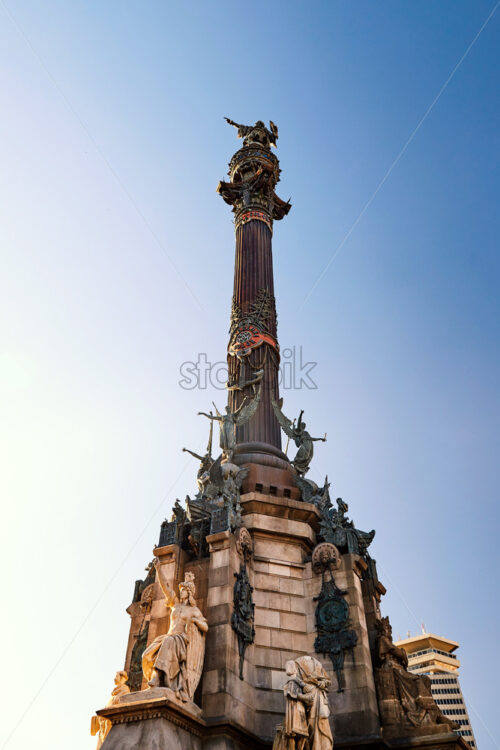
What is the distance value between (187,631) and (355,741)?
4.69 m

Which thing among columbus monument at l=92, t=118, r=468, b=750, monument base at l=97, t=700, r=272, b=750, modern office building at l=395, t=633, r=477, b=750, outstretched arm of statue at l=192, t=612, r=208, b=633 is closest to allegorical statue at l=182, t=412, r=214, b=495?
columbus monument at l=92, t=118, r=468, b=750

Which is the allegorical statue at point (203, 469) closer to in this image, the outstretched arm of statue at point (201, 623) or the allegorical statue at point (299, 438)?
the allegorical statue at point (299, 438)

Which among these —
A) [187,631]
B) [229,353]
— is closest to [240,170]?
[229,353]

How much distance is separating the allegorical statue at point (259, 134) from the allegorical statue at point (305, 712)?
1040 inches

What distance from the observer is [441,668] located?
95875 mm

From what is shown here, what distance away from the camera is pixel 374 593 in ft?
63.3

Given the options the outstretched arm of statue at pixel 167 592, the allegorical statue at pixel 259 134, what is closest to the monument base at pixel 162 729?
→ the outstretched arm of statue at pixel 167 592

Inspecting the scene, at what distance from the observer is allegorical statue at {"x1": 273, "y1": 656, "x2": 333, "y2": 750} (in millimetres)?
12016

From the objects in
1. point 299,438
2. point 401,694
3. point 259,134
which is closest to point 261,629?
point 401,694

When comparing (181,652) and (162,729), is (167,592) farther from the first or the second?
(162,729)

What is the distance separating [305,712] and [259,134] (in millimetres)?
28242

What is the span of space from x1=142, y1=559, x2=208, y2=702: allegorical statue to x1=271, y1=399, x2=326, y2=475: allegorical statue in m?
6.92

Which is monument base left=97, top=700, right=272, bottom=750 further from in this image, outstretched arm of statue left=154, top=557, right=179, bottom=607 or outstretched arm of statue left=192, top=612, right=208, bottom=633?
outstretched arm of statue left=154, top=557, right=179, bottom=607

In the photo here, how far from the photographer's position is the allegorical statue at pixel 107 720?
13812 mm
